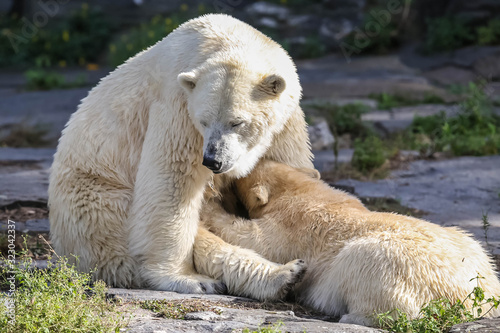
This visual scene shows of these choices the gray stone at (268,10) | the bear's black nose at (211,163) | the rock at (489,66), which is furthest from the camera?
the gray stone at (268,10)

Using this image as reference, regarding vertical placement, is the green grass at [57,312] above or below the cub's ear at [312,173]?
above

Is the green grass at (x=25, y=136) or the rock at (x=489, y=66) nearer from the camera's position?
the green grass at (x=25, y=136)

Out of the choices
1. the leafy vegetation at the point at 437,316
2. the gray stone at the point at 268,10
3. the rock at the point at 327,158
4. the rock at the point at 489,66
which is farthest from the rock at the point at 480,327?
the gray stone at the point at 268,10

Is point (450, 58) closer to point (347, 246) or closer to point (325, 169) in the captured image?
point (325, 169)

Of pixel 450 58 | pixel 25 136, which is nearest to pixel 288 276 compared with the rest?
pixel 25 136

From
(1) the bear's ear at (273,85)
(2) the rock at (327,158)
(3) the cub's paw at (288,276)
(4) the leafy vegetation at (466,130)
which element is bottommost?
(2) the rock at (327,158)

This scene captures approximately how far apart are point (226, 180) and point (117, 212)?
79 centimetres

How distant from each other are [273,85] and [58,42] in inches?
462

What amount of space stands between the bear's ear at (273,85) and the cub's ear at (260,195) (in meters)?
0.68

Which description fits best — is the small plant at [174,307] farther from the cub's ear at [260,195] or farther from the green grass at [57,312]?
the cub's ear at [260,195]

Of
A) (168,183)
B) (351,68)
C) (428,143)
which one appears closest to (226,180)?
(168,183)

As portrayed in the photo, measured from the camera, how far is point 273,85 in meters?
4.12

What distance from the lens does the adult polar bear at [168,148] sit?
4.03 metres

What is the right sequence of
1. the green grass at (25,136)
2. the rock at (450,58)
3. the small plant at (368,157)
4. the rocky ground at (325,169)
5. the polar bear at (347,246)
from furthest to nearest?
the rock at (450,58), the green grass at (25,136), the small plant at (368,157), the polar bear at (347,246), the rocky ground at (325,169)
